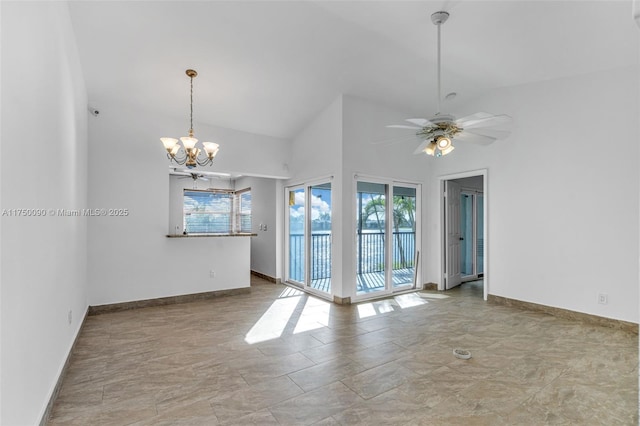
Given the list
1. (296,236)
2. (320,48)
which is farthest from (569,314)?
(320,48)

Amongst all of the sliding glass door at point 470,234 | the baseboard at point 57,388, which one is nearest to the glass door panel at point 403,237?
the sliding glass door at point 470,234

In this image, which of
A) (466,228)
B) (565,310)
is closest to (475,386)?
(565,310)

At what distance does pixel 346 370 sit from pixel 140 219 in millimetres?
3606

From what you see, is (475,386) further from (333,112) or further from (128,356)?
(333,112)

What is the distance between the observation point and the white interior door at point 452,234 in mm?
5914

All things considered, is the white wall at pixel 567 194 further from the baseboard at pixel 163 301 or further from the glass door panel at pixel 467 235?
the baseboard at pixel 163 301

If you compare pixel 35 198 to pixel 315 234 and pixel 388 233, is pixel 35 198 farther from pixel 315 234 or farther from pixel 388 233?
pixel 388 233

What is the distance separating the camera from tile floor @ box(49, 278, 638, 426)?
2.13m

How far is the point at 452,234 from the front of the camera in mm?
6086

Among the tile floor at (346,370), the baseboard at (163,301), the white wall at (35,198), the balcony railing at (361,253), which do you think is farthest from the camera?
the balcony railing at (361,253)

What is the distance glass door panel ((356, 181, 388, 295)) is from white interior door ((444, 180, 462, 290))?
1.28 meters

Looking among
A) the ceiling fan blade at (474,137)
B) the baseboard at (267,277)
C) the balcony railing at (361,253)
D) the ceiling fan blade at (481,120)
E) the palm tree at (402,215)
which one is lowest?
the baseboard at (267,277)

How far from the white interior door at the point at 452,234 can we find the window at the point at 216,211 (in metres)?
4.39

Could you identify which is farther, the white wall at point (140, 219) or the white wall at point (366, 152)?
the white wall at point (366, 152)
